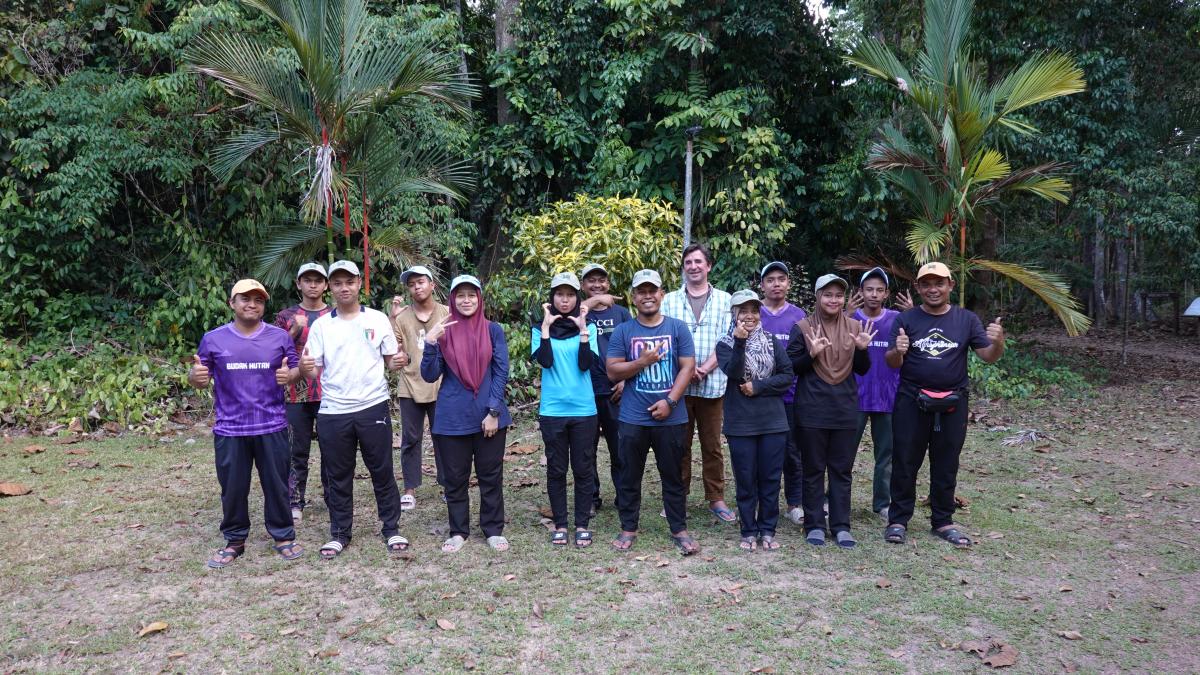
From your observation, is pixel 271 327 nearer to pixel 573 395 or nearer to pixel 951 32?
pixel 573 395

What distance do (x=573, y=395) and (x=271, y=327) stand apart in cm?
199

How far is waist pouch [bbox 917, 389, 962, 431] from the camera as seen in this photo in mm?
5168

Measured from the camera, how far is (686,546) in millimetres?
5176

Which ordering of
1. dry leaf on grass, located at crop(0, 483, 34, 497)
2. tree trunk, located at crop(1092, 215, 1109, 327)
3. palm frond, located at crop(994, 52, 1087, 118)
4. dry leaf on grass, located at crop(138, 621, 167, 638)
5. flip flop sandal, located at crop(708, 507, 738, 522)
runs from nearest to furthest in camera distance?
dry leaf on grass, located at crop(138, 621, 167, 638)
flip flop sandal, located at crop(708, 507, 738, 522)
dry leaf on grass, located at crop(0, 483, 34, 497)
palm frond, located at crop(994, 52, 1087, 118)
tree trunk, located at crop(1092, 215, 1109, 327)

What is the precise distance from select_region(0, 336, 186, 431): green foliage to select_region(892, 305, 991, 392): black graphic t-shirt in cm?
782

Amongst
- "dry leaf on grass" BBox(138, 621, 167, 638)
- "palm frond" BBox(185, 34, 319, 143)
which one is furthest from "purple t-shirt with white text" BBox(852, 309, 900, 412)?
"palm frond" BBox(185, 34, 319, 143)

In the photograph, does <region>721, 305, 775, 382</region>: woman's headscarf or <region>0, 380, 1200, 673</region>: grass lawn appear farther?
<region>721, 305, 775, 382</region>: woman's headscarf

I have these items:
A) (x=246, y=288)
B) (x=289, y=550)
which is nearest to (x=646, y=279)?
(x=246, y=288)

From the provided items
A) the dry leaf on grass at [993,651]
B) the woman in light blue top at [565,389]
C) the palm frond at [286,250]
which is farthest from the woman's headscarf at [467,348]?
the palm frond at [286,250]

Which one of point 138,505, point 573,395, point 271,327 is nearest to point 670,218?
point 573,395

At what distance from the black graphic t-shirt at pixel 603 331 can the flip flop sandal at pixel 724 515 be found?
3.93 ft

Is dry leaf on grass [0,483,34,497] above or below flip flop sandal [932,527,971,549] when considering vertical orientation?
above

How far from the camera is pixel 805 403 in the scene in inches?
208

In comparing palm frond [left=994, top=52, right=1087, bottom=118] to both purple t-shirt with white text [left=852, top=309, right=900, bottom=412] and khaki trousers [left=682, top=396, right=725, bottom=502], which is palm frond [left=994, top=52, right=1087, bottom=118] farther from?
khaki trousers [left=682, top=396, right=725, bottom=502]
